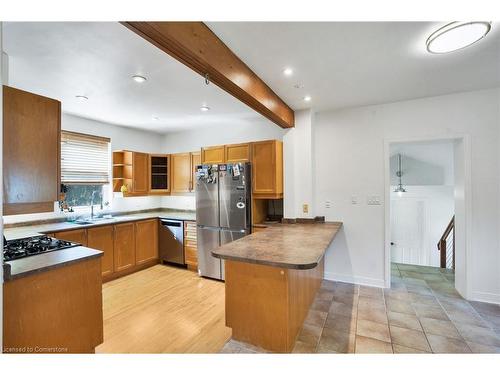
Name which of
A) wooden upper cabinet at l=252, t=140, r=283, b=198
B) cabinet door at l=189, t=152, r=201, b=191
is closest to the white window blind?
cabinet door at l=189, t=152, r=201, b=191

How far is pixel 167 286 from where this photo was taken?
3.29 metres

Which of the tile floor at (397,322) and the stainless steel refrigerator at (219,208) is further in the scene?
the stainless steel refrigerator at (219,208)

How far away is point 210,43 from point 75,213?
360 cm

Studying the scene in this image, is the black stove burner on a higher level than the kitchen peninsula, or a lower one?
higher

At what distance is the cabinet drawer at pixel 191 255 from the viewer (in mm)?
3887

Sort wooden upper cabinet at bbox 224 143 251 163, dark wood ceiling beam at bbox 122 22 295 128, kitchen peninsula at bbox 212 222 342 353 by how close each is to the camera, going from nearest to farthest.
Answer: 1. dark wood ceiling beam at bbox 122 22 295 128
2. kitchen peninsula at bbox 212 222 342 353
3. wooden upper cabinet at bbox 224 143 251 163

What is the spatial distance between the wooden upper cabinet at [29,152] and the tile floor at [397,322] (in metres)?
1.78

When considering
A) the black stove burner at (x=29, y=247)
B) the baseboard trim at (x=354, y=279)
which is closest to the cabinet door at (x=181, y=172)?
the black stove burner at (x=29, y=247)

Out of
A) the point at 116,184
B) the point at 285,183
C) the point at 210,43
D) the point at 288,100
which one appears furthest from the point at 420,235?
the point at 116,184

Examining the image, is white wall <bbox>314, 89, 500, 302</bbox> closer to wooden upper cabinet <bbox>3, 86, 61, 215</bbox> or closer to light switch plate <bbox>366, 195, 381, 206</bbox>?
light switch plate <bbox>366, 195, 381, 206</bbox>

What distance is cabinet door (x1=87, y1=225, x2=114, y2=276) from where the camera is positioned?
3.24 m

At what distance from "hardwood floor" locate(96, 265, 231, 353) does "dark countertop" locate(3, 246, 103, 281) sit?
886 mm

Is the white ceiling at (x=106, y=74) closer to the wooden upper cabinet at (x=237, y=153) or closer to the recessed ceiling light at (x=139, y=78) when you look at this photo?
the recessed ceiling light at (x=139, y=78)
